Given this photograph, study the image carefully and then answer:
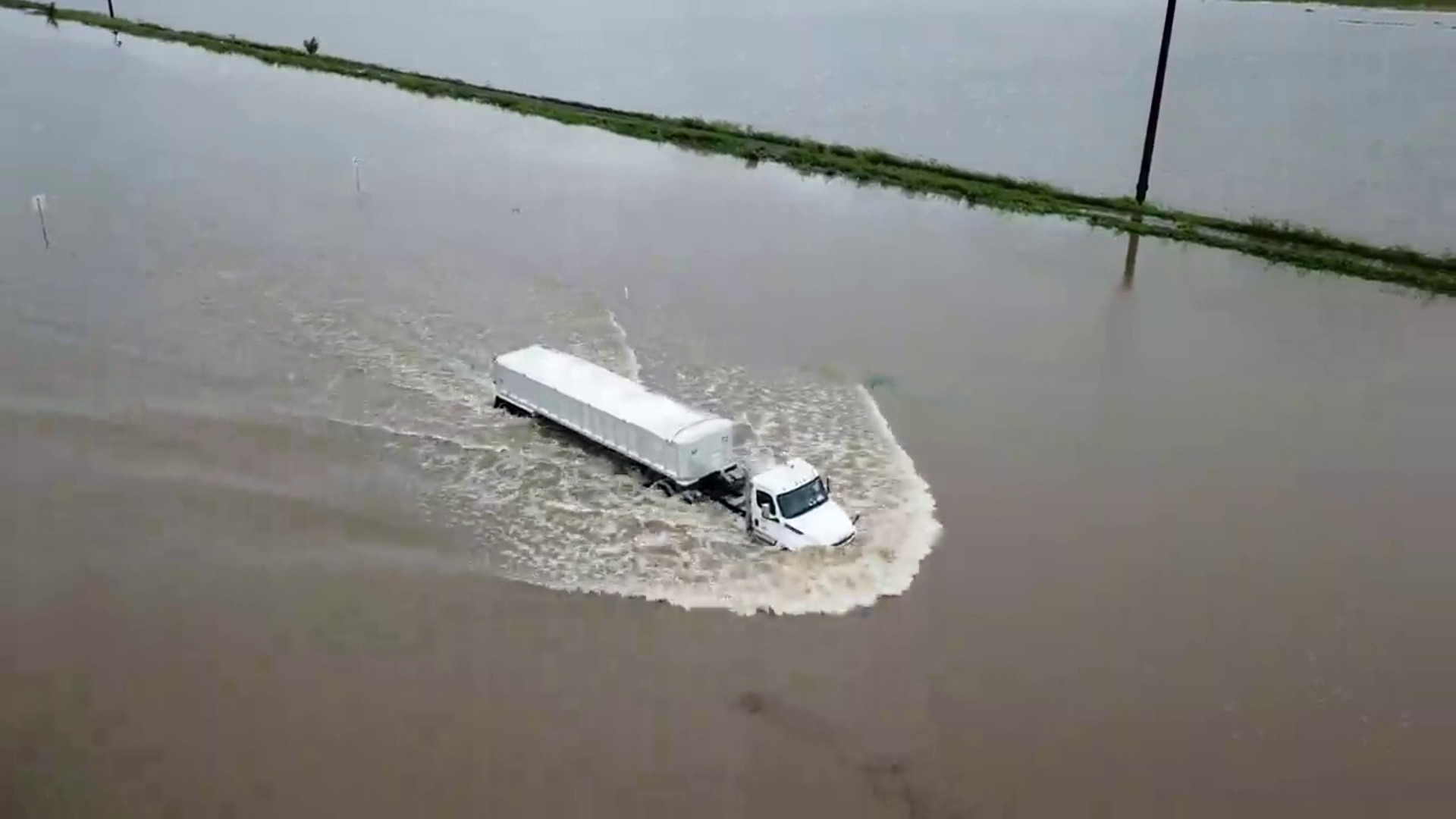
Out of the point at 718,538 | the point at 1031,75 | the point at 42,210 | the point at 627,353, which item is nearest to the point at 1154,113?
the point at 627,353

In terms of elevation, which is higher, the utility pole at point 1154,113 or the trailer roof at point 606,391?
the utility pole at point 1154,113

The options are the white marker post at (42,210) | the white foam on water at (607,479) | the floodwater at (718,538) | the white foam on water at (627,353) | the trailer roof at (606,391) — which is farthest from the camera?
the white marker post at (42,210)

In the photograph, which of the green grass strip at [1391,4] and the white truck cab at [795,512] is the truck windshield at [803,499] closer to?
the white truck cab at [795,512]

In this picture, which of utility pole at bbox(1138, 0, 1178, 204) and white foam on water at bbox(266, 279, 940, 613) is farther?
utility pole at bbox(1138, 0, 1178, 204)

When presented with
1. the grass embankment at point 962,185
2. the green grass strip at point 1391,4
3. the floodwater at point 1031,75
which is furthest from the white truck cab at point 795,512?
the green grass strip at point 1391,4

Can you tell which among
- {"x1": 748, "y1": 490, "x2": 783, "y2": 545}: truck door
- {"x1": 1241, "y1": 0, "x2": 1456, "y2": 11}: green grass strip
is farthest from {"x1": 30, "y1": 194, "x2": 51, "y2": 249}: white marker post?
A: {"x1": 1241, "y1": 0, "x2": 1456, "y2": 11}: green grass strip

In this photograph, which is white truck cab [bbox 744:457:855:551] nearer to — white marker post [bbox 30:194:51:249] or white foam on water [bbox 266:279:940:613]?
white foam on water [bbox 266:279:940:613]

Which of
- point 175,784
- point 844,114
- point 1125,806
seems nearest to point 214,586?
point 175,784

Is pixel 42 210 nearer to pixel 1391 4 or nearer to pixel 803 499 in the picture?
pixel 803 499
